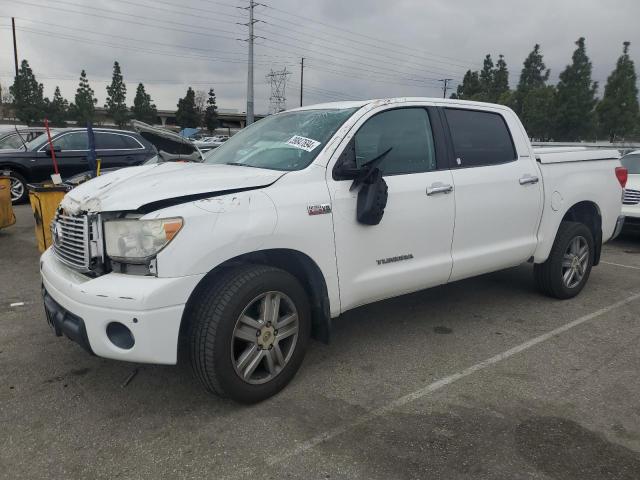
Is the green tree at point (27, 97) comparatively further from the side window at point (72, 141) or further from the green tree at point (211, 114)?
the side window at point (72, 141)

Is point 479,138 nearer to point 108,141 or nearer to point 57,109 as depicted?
point 108,141

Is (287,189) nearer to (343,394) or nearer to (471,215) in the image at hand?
(343,394)

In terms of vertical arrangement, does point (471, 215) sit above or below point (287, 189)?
below

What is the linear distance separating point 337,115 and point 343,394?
1.88 meters

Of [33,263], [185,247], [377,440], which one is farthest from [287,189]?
[33,263]

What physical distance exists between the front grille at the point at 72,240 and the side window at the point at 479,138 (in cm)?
270

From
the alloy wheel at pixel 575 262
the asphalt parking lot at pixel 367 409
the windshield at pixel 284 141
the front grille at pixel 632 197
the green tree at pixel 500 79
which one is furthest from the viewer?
the green tree at pixel 500 79

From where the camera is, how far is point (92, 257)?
283 cm

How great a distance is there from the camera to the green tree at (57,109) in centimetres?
5615

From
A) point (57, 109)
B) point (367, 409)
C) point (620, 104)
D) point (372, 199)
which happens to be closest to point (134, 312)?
point (367, 409)

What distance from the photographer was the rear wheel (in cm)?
1049

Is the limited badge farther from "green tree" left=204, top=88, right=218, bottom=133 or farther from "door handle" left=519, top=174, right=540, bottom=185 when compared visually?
"green tree" left=204, top=88, right=218, bottom=133

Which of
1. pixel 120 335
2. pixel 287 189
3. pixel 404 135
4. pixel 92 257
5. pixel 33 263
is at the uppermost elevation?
pixel 404 135

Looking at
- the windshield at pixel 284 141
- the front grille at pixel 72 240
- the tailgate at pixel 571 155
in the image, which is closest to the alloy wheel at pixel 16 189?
the windshield at pixel 284 141
